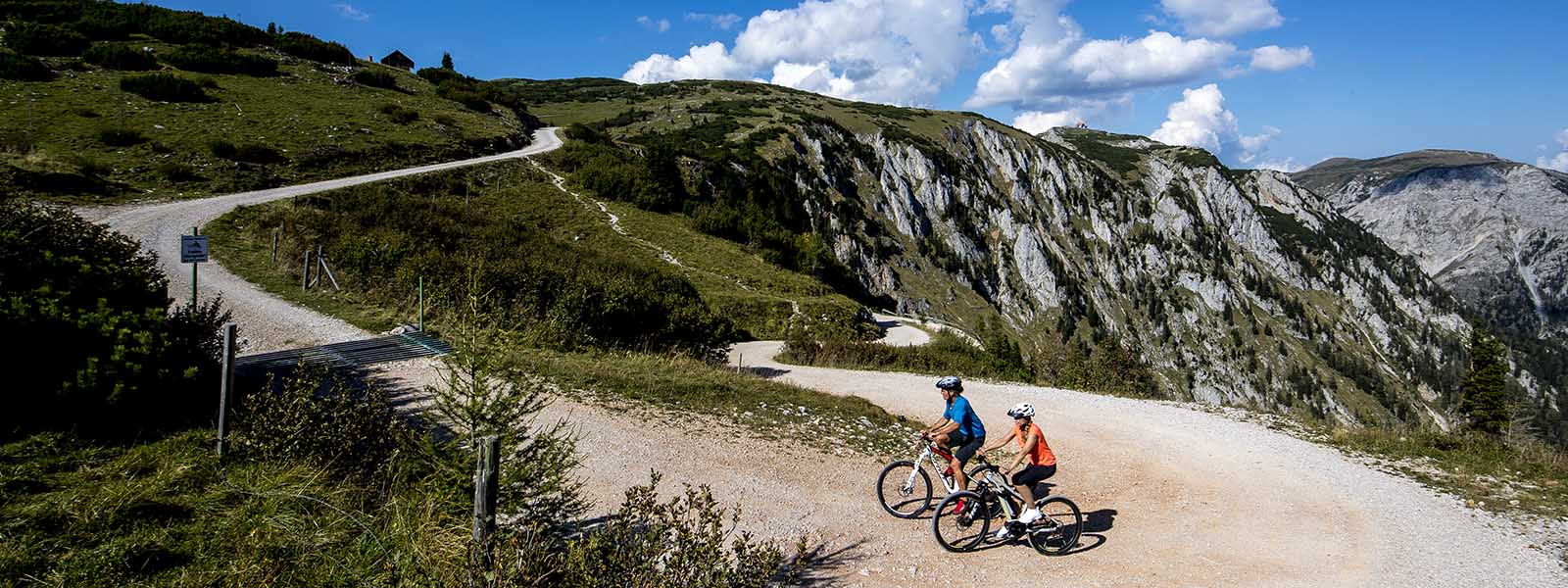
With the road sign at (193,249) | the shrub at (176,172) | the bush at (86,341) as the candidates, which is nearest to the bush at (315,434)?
the bush at (86,341)

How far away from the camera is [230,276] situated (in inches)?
798

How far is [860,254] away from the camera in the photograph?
10144 cm

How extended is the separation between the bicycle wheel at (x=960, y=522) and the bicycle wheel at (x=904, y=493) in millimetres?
499

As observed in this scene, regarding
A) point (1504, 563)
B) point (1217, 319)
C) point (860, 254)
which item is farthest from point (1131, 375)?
point (1217, 319)

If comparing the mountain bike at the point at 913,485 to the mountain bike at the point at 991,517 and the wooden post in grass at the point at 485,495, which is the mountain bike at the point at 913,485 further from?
the wooden post in grass at the point at 485,495

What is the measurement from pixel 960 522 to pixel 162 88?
51.8 m

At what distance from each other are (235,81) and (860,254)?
73044 millimetres

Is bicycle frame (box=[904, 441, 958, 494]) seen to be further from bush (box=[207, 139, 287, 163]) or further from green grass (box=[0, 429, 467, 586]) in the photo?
bush (box=[207, 139, 287, 163])

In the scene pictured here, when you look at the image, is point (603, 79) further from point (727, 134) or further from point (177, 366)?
point (177, 366)

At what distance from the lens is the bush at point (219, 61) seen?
47156 millimetres

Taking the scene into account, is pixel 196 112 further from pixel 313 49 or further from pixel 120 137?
pixel 313 49

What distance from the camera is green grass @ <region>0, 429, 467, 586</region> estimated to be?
16.6 feet

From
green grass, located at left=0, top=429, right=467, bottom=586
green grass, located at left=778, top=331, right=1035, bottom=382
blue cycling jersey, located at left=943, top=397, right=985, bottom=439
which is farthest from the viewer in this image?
green grass, located at left=778, top=331, right=1035, bottom=382

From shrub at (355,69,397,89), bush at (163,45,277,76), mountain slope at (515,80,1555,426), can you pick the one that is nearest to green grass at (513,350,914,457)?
bush at (163,45,277,76)
